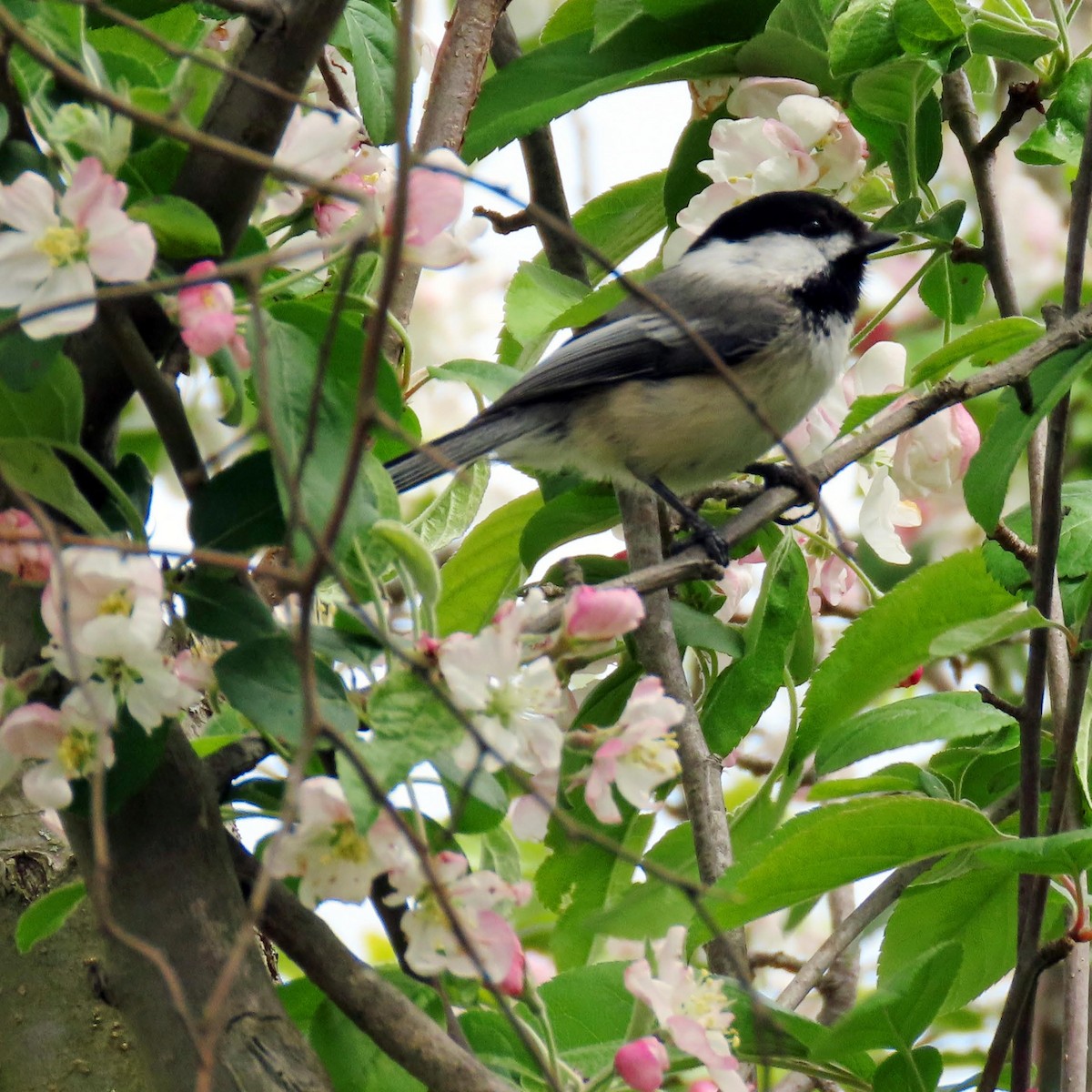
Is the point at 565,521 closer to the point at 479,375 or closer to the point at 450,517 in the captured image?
the point at 450,517

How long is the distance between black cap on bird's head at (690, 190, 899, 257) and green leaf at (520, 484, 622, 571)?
555 millimetres

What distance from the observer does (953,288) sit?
1.89 m

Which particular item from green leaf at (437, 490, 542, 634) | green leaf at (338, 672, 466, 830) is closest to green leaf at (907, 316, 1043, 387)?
green leaf at (437, 490, 542, 634)

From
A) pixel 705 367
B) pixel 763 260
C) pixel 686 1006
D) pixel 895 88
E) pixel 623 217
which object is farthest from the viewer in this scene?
pixel 763 260

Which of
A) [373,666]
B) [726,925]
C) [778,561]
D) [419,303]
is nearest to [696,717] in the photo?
[778,561]

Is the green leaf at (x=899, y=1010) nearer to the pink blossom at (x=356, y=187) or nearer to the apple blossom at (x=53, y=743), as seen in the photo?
the apple blossom at (x=53, y=743)

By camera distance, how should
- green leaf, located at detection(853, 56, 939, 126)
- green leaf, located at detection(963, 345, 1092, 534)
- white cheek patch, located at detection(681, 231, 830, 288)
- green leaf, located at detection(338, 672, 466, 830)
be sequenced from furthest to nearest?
1. white cheek patch, located at detection(681, 231, 830, 288)
2. green leaf, located at detection(853, 56, 939, 126)
3. green leaf, located at detection(963, 345, 1092, 534)
4. green leaf, located at detection(338, 672, 466, 830)

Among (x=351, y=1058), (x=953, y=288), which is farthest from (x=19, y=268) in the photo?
(x=953, y=288)

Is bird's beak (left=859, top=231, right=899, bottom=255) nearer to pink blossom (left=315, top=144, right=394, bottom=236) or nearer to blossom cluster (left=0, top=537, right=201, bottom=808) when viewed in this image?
pink blossom (left=315, top=144, right=394, bottom=236)

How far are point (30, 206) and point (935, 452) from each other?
1.21m

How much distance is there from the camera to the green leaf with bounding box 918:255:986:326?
1851mm

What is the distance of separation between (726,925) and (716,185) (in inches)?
38.4

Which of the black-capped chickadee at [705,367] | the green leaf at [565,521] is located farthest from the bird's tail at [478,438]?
the green leaf at [565,521]

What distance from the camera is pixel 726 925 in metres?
1.20
